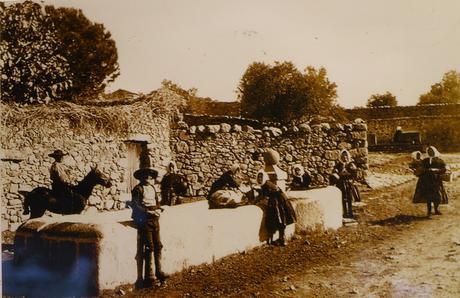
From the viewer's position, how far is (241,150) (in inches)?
436

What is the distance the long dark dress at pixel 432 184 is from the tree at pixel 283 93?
4990 millimetres

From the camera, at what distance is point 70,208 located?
5.52m

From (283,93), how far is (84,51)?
5.96 metres

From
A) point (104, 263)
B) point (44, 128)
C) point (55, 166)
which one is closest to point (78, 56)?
point (44, 128)

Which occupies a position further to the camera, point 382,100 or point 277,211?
point 382,100

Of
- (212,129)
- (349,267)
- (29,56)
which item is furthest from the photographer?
(212,129)

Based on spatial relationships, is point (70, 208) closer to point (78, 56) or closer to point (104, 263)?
point (104, 263)

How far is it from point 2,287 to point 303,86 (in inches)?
398

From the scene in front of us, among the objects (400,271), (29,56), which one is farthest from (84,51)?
(400,271)

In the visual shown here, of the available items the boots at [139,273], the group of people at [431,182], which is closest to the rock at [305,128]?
the group of people at [431,182]

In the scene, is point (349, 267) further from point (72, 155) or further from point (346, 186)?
point (72, 155)

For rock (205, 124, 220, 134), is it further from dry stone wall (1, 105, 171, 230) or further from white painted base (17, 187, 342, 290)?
white painted base (17, 187, 342, 290)

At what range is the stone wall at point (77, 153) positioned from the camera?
7375 millimetres

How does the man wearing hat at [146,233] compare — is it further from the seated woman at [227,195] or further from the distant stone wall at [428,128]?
the distant stone wall at [428,128]
